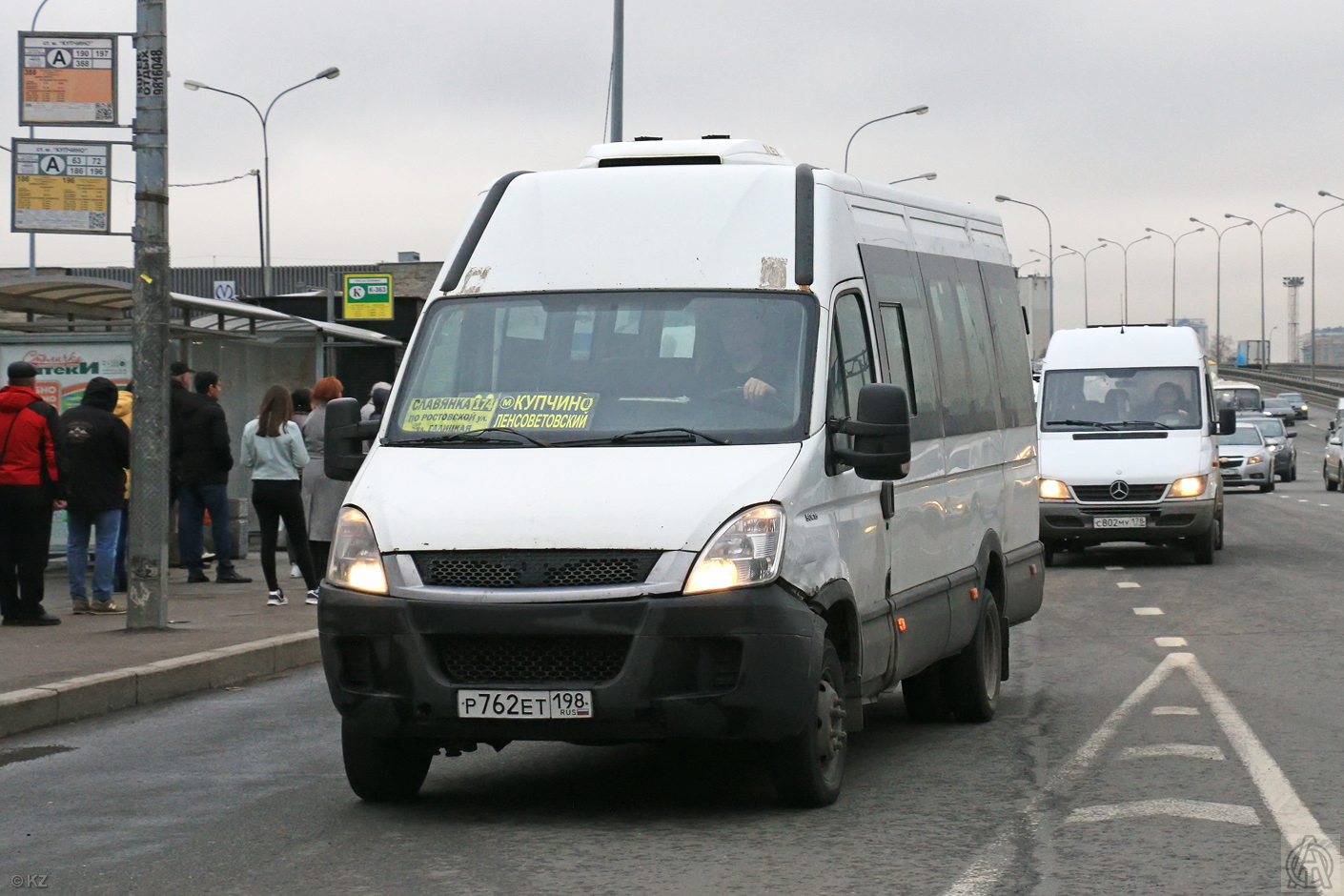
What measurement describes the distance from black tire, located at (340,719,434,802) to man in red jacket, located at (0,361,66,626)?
7.04 m

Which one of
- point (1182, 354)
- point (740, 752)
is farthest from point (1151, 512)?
point (740, 752)

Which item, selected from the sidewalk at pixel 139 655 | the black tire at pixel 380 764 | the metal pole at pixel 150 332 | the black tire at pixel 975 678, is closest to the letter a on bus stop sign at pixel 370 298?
the sidewalk at pixel 139 655

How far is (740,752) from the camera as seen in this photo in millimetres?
8703

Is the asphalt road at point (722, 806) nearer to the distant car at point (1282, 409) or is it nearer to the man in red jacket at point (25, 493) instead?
the man in red jacket at point (25, 493)

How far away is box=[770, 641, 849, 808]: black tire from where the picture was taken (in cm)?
705

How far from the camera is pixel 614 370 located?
7.57 m

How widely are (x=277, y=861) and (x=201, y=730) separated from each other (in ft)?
11.4

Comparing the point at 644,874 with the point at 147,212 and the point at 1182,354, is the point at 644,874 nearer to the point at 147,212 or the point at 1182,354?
the point at 147,212

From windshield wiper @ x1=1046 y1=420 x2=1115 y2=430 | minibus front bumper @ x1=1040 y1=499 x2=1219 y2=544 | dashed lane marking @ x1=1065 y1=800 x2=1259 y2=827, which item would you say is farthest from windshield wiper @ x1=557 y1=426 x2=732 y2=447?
windshield wiper @ x1=1046 y1=420 x2=1115 y2=430

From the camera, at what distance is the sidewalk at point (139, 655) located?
33.2ft

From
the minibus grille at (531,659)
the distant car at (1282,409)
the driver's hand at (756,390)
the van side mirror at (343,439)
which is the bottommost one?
the minibus grille at (531,659)

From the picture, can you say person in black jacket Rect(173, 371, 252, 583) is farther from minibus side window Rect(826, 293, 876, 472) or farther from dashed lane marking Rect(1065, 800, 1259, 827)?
dashed lane marking Rect(1065, 800, 1259, 827)

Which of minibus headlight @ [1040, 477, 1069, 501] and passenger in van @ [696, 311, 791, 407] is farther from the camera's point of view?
minibus headlight @ [1040, 477, 1069, 501]

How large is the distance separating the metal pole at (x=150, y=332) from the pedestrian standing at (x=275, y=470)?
2.10 metres
